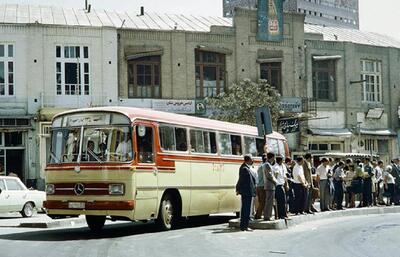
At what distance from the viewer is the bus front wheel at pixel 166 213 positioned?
17.1 metres

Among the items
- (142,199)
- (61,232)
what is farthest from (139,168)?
(61,232)

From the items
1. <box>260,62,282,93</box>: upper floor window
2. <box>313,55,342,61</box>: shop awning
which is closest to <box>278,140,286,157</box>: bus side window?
<box>260,62,282,93</box>: upper floor window

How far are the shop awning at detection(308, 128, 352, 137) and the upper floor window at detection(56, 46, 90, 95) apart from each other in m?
14.2

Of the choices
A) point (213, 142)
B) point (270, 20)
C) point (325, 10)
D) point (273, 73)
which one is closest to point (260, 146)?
point (213, 142)

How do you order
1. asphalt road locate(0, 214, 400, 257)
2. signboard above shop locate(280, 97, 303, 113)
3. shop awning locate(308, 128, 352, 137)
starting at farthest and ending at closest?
shop awning locate(308, 128, 352, 137)
signboard above shop locate(280, 97, 303, 113)
asphalt road locate(0, 214, 400, 257)

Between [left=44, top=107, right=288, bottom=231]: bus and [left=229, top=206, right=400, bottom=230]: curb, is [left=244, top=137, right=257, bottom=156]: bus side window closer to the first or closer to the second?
[left=229, top=206, right=400, bottom=230]: curb

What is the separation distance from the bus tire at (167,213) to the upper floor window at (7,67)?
2205 cm

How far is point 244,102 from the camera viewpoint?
38.2 metres

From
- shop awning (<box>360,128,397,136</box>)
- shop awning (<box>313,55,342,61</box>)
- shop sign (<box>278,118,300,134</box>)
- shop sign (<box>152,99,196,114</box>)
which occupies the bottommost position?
shop awning (<box>360,128,397,136</box>)

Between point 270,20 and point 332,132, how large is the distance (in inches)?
314

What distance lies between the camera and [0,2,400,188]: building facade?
37375 mm

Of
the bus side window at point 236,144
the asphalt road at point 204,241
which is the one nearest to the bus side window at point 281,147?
the bus side window at point 236,144

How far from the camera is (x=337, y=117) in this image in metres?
45.0

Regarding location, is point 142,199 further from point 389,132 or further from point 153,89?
point 389,132
